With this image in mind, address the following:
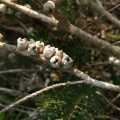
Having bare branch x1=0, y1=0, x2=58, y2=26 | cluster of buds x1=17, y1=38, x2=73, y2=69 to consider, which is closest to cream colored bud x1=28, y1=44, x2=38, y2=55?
cluster of buds x1=17, y1=38, x2=73, y2=69

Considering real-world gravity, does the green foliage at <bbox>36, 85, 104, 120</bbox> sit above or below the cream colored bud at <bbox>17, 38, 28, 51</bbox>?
below

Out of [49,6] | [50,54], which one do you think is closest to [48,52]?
[50,54]

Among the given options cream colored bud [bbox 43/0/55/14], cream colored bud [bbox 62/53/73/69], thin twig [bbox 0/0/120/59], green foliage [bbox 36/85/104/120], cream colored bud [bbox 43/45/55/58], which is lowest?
green foliage [bbox 36/85/104/120]

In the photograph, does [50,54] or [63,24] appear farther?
[63,24]

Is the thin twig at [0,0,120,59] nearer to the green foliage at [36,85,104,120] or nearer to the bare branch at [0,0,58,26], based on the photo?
the bare branch at [0,0,58,26]

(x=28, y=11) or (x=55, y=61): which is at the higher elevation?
(x=28, y=11)

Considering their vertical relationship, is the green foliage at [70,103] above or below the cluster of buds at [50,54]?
below

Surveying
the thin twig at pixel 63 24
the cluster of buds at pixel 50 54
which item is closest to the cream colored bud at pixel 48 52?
the cluster of buds at pixel 50 54

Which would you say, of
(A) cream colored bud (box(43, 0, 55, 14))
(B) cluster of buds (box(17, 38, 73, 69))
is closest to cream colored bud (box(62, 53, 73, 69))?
(B) cluster of buds (box(17, 38, 73, 69))

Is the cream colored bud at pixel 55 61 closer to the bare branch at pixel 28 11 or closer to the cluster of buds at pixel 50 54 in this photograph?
the cluster of buds at pixel 50 54

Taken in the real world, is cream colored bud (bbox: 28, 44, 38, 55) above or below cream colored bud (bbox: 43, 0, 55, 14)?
below

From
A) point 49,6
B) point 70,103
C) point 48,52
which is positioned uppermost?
point 49,6

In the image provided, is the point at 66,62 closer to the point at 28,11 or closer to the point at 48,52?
the point at 48,52

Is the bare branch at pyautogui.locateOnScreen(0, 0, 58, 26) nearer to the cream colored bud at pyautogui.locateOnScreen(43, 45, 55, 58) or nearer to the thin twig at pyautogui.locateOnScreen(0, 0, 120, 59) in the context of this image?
the thin twig at pyautogui.locateOnScreen(0, 0, 120, 59)
